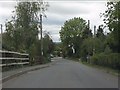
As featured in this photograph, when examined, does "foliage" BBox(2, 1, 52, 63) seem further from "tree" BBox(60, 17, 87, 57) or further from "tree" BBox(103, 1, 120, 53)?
"tree" BBox(60, 17, 87, 57)

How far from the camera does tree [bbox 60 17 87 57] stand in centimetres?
13300

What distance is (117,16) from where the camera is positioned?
2838 centimetres

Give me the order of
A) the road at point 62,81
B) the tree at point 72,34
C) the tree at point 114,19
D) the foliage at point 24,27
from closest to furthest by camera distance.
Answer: the road at point 62,81, the tree at point 114,19, the foliage at point 24,27, the tree at point 72,34

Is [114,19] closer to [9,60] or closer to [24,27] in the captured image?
[9,60]

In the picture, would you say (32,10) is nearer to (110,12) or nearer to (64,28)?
(110,12)

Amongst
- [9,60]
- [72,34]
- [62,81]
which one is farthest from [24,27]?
[72,34]

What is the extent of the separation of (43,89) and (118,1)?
15028mm

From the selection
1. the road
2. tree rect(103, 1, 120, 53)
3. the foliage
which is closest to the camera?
the road

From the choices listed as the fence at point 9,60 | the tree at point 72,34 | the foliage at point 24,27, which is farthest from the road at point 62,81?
the tree at point 72,34

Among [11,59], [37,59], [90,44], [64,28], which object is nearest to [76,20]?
[64,28]

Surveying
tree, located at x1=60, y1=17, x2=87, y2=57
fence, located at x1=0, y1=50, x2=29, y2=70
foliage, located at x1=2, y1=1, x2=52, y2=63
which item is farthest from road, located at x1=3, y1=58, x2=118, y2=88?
tree, located at x1=60, y1=17, x2=87, y2=57

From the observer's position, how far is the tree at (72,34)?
13300 centimetres

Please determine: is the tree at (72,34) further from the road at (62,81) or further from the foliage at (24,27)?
the road at (62,81)

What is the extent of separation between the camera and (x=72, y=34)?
136m
